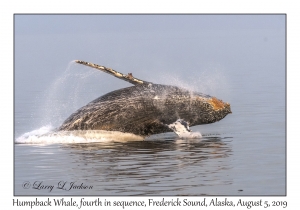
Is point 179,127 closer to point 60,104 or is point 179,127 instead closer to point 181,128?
point 181,128

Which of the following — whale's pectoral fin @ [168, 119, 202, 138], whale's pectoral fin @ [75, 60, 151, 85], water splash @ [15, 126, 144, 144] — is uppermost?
whale's pectoral fin @ [75, 60, 151, 85]

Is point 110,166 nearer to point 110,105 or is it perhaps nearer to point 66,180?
point 66,180

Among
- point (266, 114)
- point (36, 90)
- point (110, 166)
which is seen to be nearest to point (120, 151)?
point (110, 166)

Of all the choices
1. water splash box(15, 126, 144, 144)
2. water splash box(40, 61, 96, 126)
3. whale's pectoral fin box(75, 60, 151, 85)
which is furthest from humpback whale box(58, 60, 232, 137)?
water splash box(40, 61, 96, 126)

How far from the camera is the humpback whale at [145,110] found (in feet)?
99.6

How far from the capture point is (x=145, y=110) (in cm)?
3036

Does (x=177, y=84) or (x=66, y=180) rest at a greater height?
(x=177, y=84)

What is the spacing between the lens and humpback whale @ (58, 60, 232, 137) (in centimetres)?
3036

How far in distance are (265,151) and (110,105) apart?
7.23m

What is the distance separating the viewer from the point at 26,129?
109 ft

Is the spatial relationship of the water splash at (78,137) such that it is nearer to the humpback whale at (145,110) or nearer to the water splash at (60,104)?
the humpback whale at (145,110)

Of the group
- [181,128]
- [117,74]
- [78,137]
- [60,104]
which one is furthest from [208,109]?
[60,104]

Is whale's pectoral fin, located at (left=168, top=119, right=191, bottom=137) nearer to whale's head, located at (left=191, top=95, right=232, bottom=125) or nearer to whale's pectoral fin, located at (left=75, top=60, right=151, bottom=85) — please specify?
whale's head, located at (left=191, top=95, right=232, bottom=125)

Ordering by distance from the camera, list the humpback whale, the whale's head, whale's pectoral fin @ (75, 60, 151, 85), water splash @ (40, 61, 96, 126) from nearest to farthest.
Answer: the humpback whale, whale's pectoral fin @ (75, 60, 151, 85), the whale's head, water splash @ (40, 61, 96, 126)
